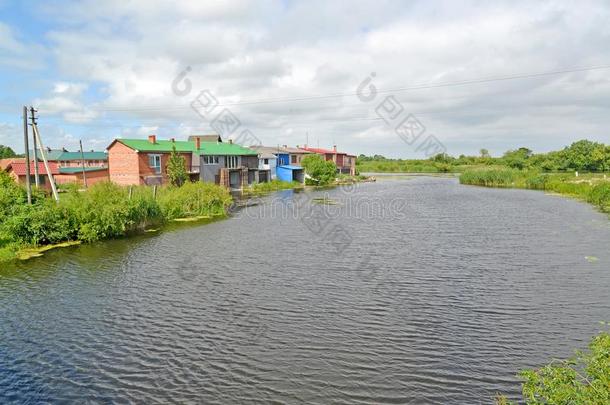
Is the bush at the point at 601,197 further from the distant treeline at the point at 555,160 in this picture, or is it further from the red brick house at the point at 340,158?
the red brick house at the point at 340,158

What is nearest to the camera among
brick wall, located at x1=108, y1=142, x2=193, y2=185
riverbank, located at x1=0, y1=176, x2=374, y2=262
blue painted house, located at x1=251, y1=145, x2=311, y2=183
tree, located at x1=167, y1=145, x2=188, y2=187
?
riverbank, located at x1=0, y1=176, x2=374, y2=262

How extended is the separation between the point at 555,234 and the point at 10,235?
31.8 metres

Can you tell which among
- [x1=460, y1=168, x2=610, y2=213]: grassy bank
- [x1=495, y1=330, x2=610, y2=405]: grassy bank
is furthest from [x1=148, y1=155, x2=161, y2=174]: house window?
[x1=495, y1=330, x2=610, y2=405]: grassy bank

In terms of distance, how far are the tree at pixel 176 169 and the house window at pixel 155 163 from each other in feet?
5.06

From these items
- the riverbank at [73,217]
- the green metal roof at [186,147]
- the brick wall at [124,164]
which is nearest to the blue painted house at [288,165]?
the green metal roof at [186,147]

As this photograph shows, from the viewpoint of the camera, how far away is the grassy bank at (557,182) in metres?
43.5

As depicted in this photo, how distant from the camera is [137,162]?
50.1 m

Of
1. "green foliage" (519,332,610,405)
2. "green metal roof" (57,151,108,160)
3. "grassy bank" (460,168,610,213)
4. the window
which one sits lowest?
"green foliage" (519,332,610,405)

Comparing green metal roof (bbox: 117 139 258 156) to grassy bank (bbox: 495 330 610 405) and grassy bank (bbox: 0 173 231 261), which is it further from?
grassy bank (bbox: 495 330 610 405)

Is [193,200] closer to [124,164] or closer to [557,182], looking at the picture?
[124,164]

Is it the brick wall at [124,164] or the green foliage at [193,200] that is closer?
the green foliage at [193,200]

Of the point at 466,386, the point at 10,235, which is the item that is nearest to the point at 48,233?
the point at 10,235

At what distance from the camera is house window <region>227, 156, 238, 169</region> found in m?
62.2

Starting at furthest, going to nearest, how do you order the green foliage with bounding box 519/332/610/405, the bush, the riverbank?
1. the bush
2. the riverbank
3. the green foliage with bounding box 519/332/610/405
